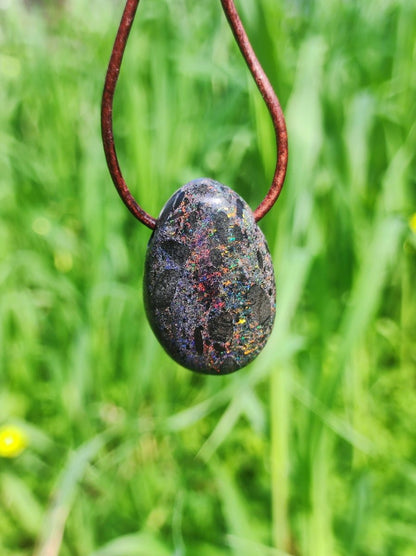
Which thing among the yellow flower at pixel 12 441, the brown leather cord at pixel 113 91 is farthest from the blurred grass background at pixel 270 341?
the brown leather cord at pixel 113 91

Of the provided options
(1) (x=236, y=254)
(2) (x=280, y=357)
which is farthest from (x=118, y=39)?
(2) (x=280, y=357)

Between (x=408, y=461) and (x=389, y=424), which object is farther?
(x=389, y=424)

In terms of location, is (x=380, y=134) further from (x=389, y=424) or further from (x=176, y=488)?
(x=176, y=488)

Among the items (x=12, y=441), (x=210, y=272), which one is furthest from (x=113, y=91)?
(x=12, y=441)

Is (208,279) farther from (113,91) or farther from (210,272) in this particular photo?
(113,91)

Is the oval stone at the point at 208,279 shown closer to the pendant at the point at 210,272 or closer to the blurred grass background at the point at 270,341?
the pendant at the point at 210,272

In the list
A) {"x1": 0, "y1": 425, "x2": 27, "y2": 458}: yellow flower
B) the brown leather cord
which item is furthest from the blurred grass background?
the brown leather cord
